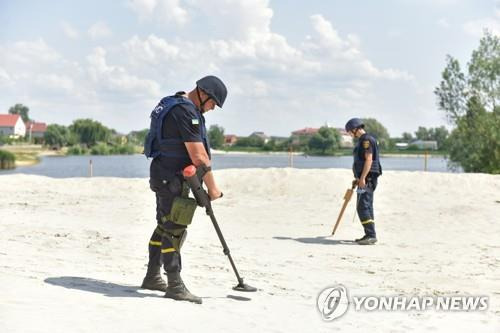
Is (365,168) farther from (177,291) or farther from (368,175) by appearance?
(177,291)

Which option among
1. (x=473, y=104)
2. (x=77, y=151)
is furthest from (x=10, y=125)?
(x=473, y=104)

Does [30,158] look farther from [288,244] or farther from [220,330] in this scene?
[220,330]

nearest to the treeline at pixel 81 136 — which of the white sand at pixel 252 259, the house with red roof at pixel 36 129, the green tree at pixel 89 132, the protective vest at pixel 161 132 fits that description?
the green tree at pixel 89 132

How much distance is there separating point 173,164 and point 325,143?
291 ft

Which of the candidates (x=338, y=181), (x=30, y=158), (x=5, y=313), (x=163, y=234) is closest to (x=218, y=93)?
(x=163, y=234)

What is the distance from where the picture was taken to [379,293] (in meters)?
6.33

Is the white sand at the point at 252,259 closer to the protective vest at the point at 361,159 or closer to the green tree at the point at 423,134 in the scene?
the protective vest at the point at 361,159

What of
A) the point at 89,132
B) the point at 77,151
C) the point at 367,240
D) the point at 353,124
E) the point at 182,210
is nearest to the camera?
the point at 182,210

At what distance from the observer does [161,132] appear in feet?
17.3

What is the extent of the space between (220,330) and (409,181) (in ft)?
52.2

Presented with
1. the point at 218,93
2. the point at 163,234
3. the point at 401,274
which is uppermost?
the point at 218,93

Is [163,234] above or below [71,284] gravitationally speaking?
above

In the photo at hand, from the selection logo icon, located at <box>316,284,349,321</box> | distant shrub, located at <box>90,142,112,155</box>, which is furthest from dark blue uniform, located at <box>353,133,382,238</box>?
distant shrub, located at <box>90,142,112,155</box>

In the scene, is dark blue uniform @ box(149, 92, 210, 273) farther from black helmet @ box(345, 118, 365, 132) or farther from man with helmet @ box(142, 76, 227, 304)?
black helmet @ box(345, 118, 365, 132)
